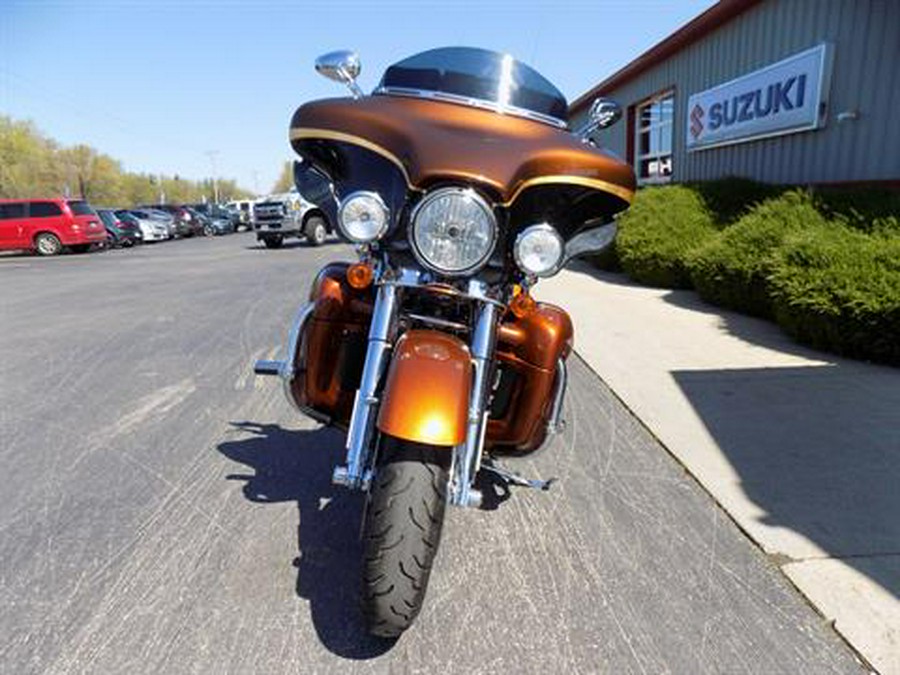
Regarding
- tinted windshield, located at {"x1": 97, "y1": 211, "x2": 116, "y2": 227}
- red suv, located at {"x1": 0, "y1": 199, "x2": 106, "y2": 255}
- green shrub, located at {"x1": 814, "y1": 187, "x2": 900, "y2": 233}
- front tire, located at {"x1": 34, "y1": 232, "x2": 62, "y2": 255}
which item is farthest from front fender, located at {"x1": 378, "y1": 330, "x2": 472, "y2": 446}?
tinted windshield, located at {"x1": 97, "y1": 211, "x2": 116, "y2": 227}

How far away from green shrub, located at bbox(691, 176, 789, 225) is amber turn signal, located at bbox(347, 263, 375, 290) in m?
7.75

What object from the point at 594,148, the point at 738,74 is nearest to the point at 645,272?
the point at 738,74

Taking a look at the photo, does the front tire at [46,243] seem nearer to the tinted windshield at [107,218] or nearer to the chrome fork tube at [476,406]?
the tinted windshield at [107,218]

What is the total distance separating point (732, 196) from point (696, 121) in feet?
11.5

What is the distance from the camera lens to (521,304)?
253 centimetres

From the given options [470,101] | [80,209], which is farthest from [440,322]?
[80,209]

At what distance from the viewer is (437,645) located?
219cm

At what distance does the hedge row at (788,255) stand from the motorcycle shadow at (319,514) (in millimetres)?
4223

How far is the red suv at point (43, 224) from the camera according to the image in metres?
22.4

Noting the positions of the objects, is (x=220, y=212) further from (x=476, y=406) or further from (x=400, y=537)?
(x=400, y=537)

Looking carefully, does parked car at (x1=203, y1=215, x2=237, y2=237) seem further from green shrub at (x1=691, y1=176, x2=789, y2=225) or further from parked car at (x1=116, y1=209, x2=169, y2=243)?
green shrub at (x1=691, y1=176, x2=789, y2=225)

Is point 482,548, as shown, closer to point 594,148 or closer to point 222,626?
point 222,626

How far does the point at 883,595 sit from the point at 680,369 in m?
2.96

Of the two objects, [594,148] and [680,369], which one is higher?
[594,148]
